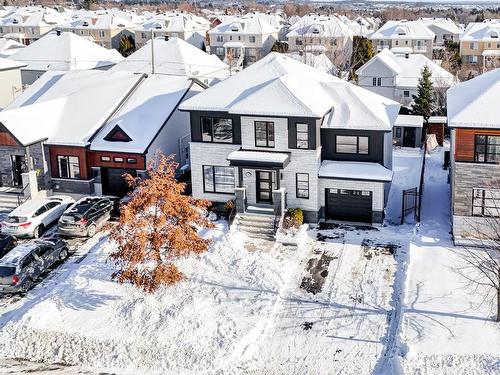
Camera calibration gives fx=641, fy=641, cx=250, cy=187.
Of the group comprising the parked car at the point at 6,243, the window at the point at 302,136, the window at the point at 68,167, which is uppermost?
the window at the point at 302,136

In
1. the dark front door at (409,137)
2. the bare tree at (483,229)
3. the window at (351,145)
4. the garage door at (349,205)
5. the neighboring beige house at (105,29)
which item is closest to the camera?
the bare tree at (483,229)

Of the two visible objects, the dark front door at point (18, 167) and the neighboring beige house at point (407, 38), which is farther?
the neighboring beige house at point (407, 38)

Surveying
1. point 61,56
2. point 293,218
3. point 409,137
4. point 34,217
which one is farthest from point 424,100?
point 61,56

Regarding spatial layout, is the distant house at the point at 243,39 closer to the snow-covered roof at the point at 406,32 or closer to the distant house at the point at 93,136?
the snow-covered roof at the point at 406,32

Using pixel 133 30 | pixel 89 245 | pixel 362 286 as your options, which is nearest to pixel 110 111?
pixel 89 245

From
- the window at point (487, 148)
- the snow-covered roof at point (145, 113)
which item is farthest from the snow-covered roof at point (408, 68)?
the window at point (487, 148)

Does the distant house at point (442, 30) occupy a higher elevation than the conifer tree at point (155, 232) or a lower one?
higher

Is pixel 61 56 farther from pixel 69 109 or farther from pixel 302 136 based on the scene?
pixel 302 136
